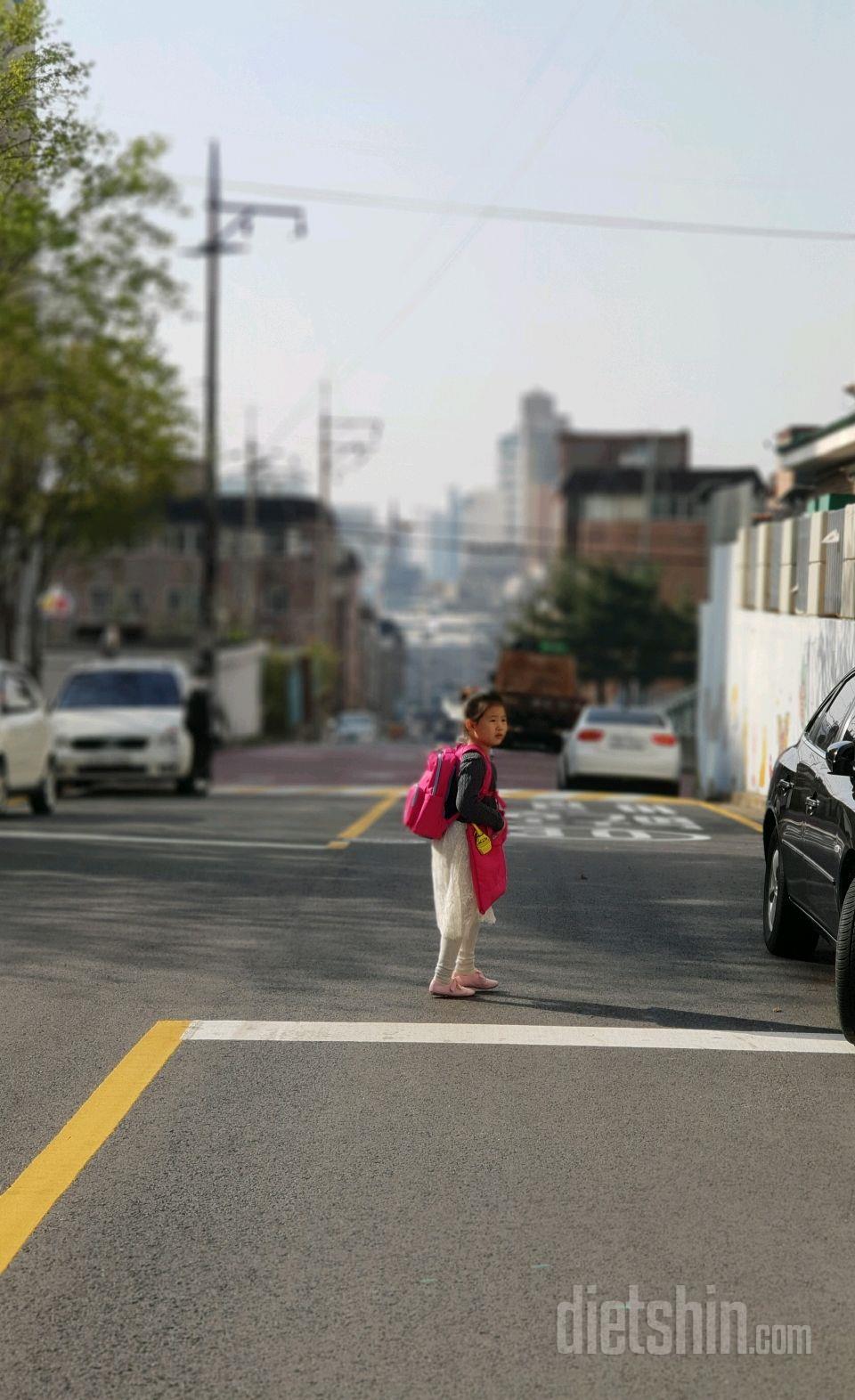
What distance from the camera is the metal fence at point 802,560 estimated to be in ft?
69.7

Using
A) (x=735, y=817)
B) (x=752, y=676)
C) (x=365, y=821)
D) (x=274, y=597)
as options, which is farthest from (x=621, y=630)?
(x=365, y=821)

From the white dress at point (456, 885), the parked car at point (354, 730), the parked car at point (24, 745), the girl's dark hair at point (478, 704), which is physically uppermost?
the girl's dark hair at point (478, 704)

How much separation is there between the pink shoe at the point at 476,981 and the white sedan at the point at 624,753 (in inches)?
763

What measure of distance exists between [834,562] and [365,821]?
533 centimetres

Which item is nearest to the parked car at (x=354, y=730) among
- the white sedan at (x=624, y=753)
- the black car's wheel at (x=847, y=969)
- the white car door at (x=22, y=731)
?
the white sedan at (x=624, y=753)

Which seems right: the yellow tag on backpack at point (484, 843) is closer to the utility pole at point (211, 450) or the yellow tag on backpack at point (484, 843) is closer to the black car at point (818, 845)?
the black car at point (818, 845)

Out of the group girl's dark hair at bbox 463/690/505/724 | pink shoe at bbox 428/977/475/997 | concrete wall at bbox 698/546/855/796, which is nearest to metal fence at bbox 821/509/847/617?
concrete wall at bbox 698/546/855/796

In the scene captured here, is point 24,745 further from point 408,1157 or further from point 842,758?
point 408,1157

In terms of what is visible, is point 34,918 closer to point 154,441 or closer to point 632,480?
point 154,441

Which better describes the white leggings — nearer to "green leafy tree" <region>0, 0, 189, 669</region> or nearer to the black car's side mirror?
the black car's side mirror

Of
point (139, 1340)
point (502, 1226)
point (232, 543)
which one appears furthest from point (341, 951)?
point (232, 543)

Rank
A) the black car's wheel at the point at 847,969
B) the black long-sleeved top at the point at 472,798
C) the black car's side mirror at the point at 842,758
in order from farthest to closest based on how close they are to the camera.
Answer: the black long-sleeved top at the point at 472,798 < the black car's side mirror at the point at 842,758 < the black car's wheel at the point at 847,969

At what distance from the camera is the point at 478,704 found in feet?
30.2

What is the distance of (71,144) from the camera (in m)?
13.9
